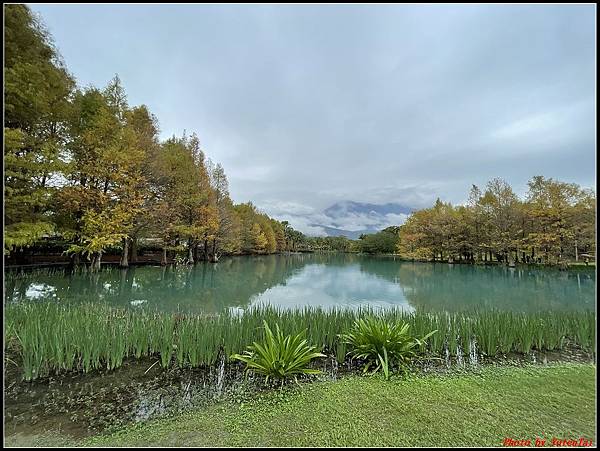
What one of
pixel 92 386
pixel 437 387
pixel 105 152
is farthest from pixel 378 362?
pixel 105 152

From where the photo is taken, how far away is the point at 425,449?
1887 mm

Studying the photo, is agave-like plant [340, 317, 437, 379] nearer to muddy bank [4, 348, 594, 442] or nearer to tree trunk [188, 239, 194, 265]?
muddy bank [4, 348, 594, 442]

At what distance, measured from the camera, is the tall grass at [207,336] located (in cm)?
336

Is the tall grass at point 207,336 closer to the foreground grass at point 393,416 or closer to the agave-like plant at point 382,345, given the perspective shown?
the agave-like plant at point 382,345

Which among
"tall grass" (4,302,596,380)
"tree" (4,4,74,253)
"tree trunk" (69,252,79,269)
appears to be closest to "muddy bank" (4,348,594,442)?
"tall grass" (4,302,596,380)

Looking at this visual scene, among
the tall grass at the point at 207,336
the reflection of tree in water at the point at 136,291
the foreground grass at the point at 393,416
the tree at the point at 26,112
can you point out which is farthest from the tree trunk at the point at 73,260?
the foreground grass at the point at 393,416

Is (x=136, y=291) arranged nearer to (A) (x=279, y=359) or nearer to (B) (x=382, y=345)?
(A) (x=279, y=359)

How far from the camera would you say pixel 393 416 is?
233 cm

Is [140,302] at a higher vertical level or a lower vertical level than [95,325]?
lower

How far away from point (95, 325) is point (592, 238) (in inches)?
1075

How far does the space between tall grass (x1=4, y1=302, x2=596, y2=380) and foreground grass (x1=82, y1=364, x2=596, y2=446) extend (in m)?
1.09

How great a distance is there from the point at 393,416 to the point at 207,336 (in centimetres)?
236

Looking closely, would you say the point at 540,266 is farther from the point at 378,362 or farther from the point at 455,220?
the point at 378,362

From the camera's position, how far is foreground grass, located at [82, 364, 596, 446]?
2.06 meters
